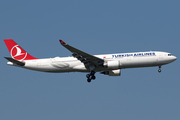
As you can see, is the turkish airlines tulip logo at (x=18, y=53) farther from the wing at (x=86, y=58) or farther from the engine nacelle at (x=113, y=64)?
the engine nacelle at (x=113, y=64)

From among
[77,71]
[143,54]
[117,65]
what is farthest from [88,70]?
[143,54]

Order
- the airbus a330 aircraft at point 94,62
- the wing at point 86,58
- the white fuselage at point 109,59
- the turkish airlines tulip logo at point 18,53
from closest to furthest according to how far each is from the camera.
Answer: the wing at point 86,58
the airbus a330 aircraft at point 94,62
the white fuselage at point 109,59
the turkish airlines tulip logo at point 18,53

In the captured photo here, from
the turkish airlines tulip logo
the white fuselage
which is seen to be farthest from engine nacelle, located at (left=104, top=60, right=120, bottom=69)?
the turkish airlines tulip logo

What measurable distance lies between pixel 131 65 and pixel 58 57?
36.7 ft

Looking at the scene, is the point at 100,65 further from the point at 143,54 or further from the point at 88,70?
the point at 143,54

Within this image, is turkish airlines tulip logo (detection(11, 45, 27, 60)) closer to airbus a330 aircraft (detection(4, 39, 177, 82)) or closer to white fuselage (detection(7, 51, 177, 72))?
airbus a330 aircraft (detection(4, 39, 177, 82))

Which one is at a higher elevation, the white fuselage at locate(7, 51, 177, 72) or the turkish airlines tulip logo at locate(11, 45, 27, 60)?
the turkish airlines tulip logo at locate(11, 45, 27, 60)

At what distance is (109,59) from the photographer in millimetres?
47344

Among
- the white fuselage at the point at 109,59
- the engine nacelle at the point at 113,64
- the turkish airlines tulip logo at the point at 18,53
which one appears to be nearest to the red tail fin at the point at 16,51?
the turkish airlines tulip logo at the point at 18,53

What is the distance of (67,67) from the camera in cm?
4762

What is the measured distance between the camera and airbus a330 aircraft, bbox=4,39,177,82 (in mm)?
46438

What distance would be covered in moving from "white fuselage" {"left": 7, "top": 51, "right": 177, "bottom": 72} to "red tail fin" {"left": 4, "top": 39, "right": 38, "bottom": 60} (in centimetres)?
195

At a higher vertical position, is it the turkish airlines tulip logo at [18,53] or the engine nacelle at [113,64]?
the turkish airlines tulip logo at [18,53]

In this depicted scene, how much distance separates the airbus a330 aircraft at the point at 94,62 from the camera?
46438 millimetres
